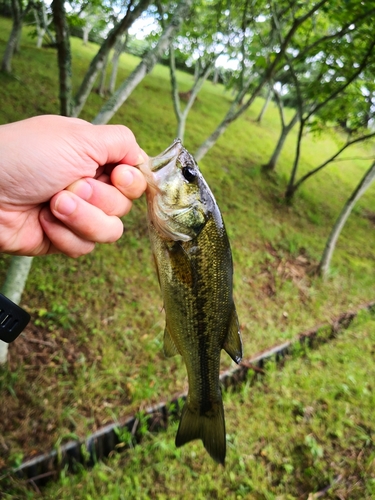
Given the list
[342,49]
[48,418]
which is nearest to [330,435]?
[48,418]

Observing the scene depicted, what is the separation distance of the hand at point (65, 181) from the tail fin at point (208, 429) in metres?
1.13

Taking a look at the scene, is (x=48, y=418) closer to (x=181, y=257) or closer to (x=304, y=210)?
(x=181, y=257)

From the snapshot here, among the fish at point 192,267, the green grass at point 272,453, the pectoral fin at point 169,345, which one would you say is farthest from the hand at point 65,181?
the green grass at point 272,453

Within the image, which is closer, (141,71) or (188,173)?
(188,173)

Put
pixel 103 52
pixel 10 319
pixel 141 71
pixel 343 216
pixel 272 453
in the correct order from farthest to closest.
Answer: pixel 343 216, pixel 272 453, pixel 141 71, pixel 103 52, pixel 10 319

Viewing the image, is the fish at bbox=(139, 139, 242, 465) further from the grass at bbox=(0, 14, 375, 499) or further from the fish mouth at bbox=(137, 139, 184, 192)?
the grass at bbox=(0, 14, 375, 499)

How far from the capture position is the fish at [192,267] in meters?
1.62

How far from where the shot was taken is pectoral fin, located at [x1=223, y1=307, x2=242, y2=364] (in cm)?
178

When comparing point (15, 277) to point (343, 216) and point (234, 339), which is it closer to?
point (234, 339)

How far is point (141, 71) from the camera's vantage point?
342 cm

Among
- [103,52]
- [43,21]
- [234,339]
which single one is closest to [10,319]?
[234,339]

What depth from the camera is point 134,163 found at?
175 centimetres

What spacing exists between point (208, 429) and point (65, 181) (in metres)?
1.56

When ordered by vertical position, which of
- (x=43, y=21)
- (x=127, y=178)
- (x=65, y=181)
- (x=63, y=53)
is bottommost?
(x=65, y=181)
